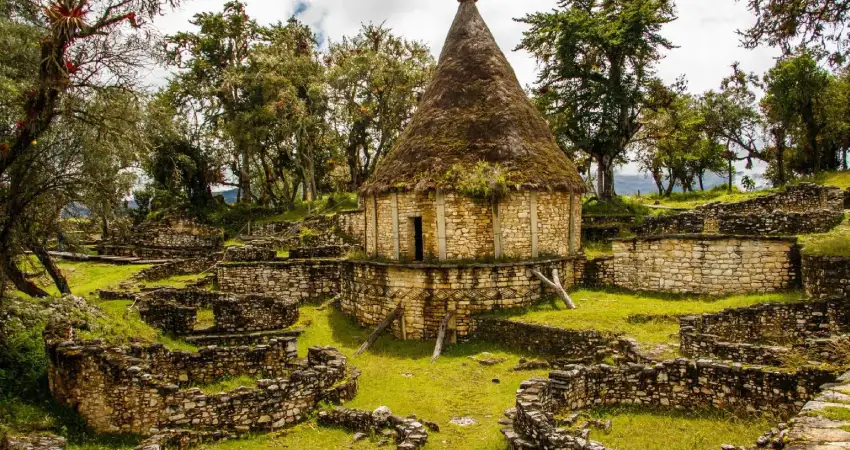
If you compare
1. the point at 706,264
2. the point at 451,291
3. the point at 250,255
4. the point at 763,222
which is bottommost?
the point at 451,291

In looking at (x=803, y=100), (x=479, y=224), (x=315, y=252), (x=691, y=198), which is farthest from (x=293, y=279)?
(x=803, y=100)

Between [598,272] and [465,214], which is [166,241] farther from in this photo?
[598,272]

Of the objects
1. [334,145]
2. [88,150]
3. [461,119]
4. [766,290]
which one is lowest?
[766,290]

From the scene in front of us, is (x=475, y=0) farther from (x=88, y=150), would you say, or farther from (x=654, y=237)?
(x=88, y=150)

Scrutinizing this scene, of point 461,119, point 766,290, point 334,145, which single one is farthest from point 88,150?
point 334,145

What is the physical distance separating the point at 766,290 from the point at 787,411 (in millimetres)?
8140

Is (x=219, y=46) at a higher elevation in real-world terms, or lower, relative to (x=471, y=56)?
higher

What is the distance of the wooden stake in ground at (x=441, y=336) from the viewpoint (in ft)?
50.5

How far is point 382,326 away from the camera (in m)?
16.9

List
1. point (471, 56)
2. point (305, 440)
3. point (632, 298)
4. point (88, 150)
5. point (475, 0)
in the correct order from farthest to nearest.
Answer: point (475, 0) → point (471, 56) → point (632, 298) → point (88, 150) → point (305, 440)

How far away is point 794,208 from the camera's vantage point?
22.0m

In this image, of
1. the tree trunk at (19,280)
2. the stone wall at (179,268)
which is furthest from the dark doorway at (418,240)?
the stone wall at (179,268)

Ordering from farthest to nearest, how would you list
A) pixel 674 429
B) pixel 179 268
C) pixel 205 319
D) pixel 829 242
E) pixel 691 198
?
pixel 691 198, pixel 179 268, pixel 205 319, pixel 829 242, pixel 674 429

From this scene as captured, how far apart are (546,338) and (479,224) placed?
14.9 ft
